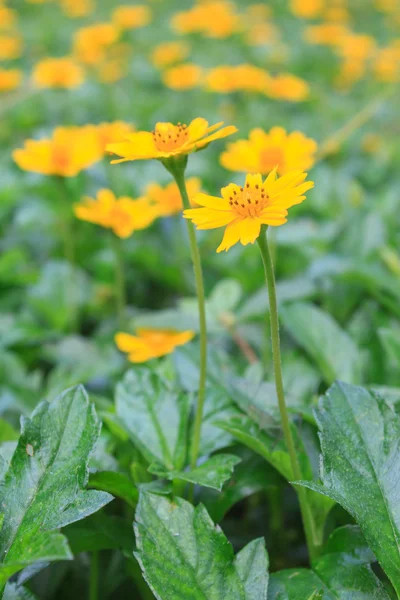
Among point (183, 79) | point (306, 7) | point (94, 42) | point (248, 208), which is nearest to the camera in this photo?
point (248, 208)

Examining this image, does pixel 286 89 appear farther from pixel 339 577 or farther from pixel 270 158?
pixel 339 577

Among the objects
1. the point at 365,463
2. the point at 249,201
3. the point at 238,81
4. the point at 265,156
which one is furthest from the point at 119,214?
the point at 238,81

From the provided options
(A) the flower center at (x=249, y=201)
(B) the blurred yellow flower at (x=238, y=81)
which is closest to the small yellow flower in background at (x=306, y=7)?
(B) the blurred yellow flower at (x=238, y=81)

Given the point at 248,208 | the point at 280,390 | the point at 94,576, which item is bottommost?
the point at 94,576

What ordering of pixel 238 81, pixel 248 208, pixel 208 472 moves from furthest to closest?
pixel 238 81
pixel 208 472
pixel 248 208

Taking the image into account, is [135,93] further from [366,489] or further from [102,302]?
[366,489]

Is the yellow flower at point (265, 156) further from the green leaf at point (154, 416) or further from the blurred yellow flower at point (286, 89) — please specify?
the blurred yellow flower at point (286, 89)
